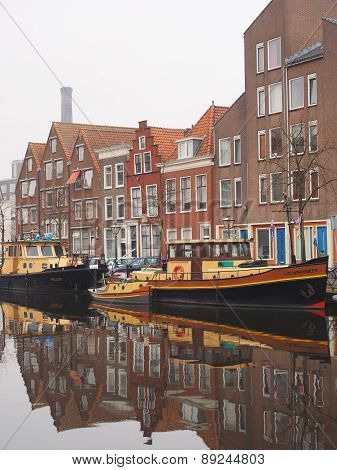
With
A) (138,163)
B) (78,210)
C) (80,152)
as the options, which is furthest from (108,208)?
(80,152)

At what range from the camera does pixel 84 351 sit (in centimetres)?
2031

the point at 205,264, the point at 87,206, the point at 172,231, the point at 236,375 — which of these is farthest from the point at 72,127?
the point at 236,375

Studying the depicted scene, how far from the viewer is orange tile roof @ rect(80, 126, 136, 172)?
2721 inches

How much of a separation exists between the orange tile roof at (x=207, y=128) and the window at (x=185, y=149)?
0.59 m

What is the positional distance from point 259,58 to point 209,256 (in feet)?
65.9

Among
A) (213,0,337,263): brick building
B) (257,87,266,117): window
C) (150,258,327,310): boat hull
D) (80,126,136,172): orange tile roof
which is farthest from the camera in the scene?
(80,126,136,172): orange tile roof

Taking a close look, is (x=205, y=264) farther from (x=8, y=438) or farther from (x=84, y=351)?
(x=8, y=438)

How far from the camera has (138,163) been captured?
60.7 m

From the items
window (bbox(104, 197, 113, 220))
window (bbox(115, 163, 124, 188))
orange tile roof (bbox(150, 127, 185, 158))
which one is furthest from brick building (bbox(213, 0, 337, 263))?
window (bbox(104, 197, 113, 220))

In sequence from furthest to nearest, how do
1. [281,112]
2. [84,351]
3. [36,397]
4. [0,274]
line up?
[0,274], [281,112], [84,351], [36,397]

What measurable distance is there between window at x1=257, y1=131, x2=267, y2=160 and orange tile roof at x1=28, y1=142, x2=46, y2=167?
3891cm

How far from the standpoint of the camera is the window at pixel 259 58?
4722 centimetres

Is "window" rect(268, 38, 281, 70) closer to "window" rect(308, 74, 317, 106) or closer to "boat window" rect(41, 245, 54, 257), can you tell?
"window" rect(308, 74, 317, 106)

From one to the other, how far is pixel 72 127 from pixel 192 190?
28.9 meters
